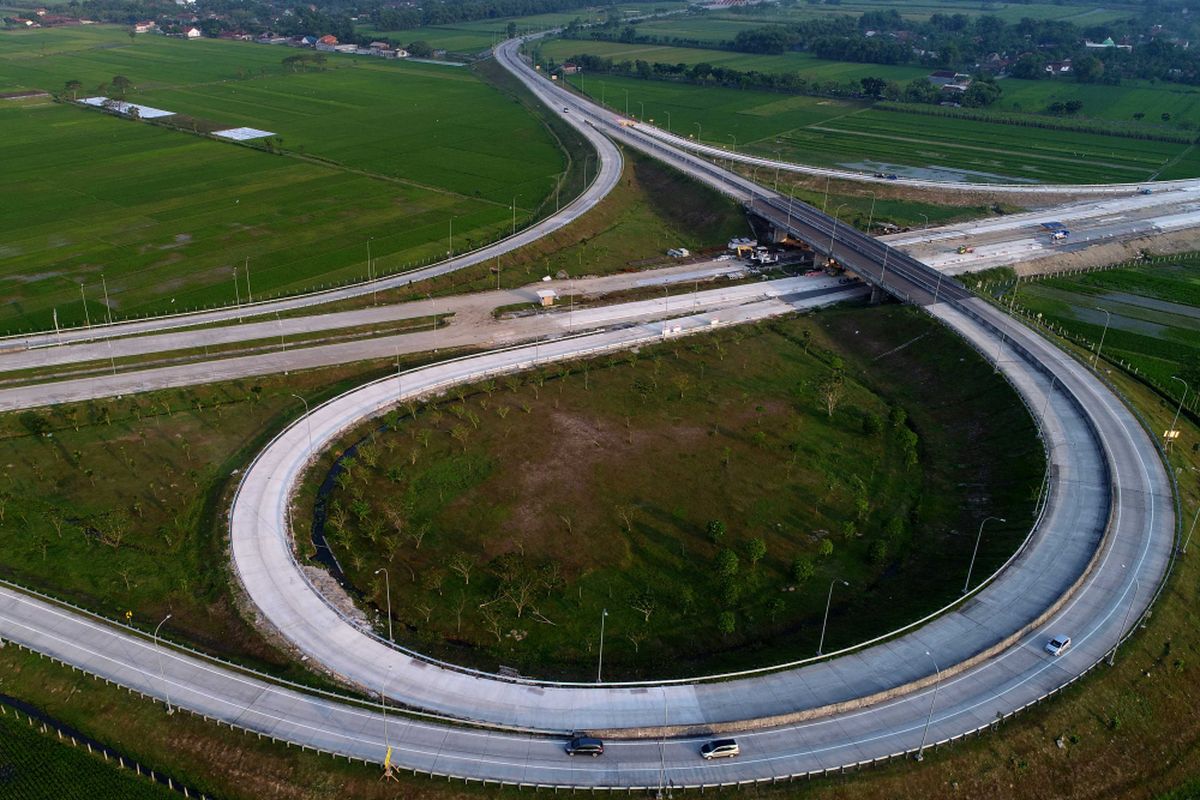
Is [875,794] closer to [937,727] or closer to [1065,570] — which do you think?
[937,727]

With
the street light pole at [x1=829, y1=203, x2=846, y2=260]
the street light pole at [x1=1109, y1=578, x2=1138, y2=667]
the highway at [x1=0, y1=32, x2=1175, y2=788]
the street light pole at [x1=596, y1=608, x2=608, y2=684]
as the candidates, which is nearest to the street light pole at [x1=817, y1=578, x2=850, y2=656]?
the highway at [x1=0, y1=32, x2=1175, y2=788]

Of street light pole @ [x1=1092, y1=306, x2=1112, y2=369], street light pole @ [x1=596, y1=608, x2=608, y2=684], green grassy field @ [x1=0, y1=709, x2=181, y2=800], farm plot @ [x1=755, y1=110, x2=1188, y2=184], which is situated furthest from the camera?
farm plot @ [x1=755, y1=110, x2=1188, y2=184]

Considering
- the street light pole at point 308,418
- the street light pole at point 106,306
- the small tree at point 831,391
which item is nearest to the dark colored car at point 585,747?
the street light pole at point 308,418

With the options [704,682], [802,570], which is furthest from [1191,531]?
[704,682]

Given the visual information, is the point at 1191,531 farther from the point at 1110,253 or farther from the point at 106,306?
the point at 106,306

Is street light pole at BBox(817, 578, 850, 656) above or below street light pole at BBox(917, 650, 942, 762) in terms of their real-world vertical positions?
below

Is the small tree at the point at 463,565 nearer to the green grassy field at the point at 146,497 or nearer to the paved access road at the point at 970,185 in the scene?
the green grassy field at the point at 146,497

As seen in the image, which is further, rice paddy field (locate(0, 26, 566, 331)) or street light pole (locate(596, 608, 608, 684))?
rice paddy field (locate(0, 26, 566, 331))

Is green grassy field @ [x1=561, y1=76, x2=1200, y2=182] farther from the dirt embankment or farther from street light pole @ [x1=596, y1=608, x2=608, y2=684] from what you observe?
street light pole @ [x1=596, y1=608, x2=608, y2=684]
